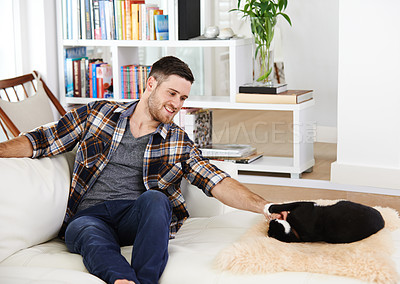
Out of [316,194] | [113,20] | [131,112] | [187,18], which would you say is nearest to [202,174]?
[131,112]

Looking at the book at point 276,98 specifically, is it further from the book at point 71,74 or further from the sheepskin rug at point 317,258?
the sheepskin rug at point 317,258

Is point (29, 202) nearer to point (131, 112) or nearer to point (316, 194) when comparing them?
point (131, 112)

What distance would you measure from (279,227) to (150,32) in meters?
2.76

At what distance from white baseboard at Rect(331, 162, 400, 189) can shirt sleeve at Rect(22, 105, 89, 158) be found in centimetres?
232

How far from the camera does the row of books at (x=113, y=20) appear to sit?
4.51m

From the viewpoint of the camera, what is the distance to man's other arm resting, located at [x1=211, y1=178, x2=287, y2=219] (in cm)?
221

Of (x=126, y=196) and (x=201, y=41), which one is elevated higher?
(x=201, y=41)

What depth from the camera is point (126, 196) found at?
2.36 metres

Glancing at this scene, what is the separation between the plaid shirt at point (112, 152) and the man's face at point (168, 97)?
0.06 m

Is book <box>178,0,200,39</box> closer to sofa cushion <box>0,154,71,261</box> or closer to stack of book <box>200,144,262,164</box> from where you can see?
stack of book <box>200,144,262,164</box>

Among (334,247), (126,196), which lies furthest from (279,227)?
(126,196)

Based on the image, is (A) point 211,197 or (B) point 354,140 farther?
(B) point 354,140

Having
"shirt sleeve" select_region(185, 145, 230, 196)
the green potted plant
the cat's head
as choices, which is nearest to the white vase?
the green potted plant

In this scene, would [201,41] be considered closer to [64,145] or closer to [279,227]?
[64,145]
